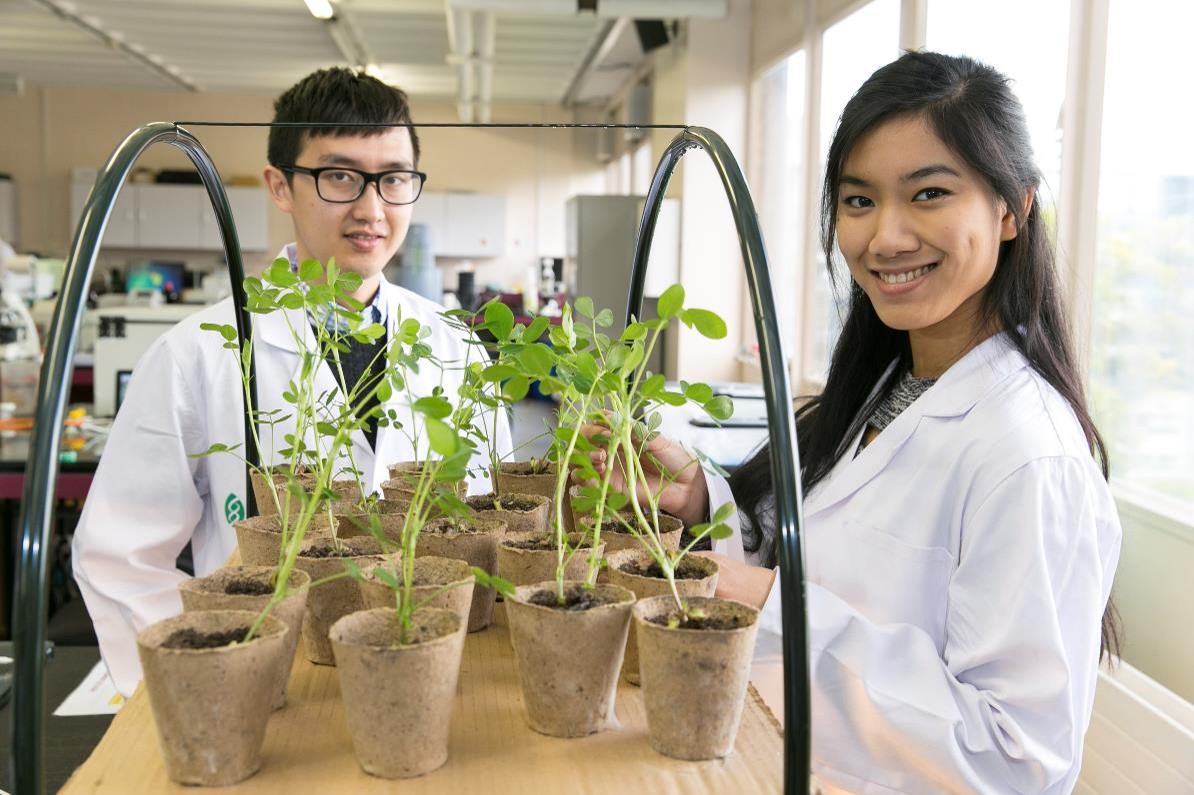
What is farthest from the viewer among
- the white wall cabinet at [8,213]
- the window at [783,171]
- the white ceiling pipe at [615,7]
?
the white wall cabinet at [8,213]

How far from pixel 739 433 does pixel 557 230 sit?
30.6 feet

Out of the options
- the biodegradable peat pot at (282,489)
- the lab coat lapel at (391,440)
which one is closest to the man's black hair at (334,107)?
the lab coat lapel at (391,440)

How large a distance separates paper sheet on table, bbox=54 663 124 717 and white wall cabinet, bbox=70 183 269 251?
9978mm

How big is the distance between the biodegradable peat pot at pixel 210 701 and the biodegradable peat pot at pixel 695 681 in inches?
10.4

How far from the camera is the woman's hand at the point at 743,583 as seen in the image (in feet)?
3.48

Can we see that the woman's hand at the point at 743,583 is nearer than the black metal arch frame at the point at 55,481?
No

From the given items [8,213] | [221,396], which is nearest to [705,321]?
[221,396]

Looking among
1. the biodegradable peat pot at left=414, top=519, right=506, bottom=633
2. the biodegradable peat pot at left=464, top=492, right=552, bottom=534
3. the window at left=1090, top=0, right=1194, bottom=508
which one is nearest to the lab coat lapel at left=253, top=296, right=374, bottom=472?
the biodegradable peat pot at left=464, top=492, right=552, bottom=534

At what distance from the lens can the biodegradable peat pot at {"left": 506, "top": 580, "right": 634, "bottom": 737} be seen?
75cm

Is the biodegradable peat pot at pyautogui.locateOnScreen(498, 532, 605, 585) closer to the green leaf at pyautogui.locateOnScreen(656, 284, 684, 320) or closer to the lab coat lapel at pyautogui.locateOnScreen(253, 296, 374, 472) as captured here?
the green leaf at pyautogui.locateOnScreen(656, 284, 684, 320)

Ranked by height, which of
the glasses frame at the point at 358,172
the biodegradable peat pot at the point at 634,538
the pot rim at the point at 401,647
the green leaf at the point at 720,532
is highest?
the glasses frame at the point at 358,172

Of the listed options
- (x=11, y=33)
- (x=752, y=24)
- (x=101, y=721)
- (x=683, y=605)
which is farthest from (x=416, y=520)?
(x=11, y=33)

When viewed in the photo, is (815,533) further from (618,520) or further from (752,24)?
(752,24)

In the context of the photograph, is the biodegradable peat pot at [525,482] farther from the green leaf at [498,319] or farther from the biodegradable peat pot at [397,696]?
the biodegradable peat pot at [397,696]
